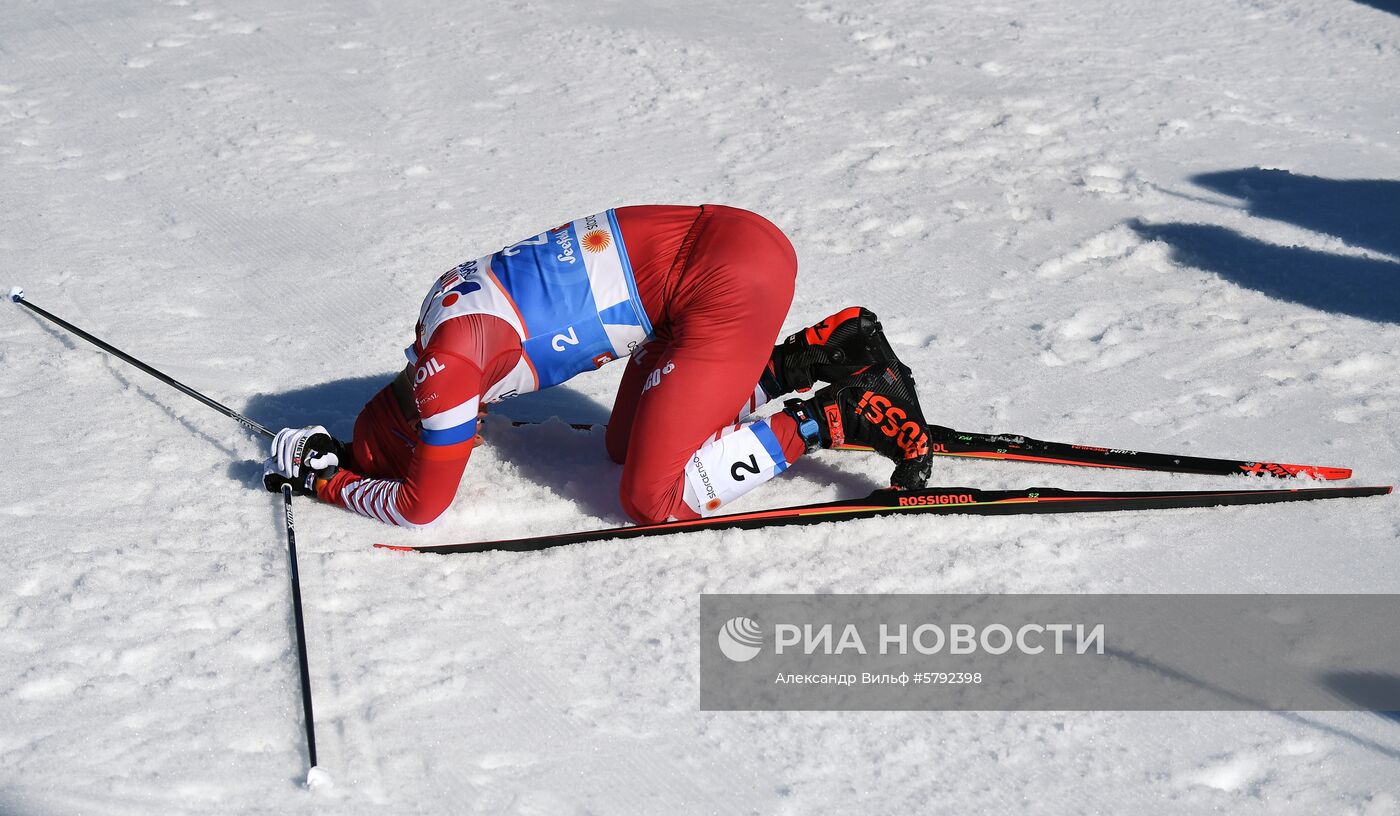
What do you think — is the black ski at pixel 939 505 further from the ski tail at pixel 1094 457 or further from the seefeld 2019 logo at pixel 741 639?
the seefeld 2019 logo at pixel 741 639

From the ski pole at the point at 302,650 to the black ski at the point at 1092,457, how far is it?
178cm

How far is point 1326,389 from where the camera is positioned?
4617mm

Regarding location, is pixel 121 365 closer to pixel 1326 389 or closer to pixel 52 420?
pixel 52 420

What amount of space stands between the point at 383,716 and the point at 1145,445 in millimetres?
2687

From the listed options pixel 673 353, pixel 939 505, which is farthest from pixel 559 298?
pixel 939 505

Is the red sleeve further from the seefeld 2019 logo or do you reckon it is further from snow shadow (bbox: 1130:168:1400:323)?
snow shadow (bbox: 1130:168:1400:323)

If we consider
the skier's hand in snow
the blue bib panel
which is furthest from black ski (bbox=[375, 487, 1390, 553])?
the blue bib panel

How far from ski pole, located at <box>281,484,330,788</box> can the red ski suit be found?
302 millimetres

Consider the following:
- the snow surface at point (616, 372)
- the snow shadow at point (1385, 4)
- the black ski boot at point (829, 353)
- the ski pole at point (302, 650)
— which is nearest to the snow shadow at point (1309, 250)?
the snow surface at point (616, 372)

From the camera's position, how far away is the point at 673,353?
12.0ft

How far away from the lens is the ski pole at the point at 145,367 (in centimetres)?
443

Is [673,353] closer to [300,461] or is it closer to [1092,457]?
[300,461]

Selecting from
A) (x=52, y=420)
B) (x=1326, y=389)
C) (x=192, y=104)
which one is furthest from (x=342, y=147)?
(x=1326, y=389)

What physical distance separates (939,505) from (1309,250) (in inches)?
114
